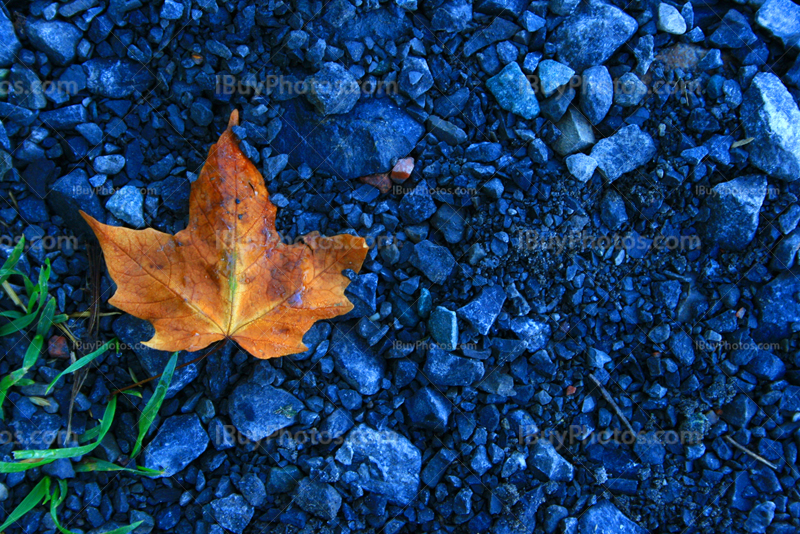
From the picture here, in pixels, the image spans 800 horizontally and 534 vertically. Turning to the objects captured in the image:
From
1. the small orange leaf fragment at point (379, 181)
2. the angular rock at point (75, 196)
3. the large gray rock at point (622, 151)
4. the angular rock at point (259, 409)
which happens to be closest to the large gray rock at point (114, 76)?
the angular rock at point (75, 196)

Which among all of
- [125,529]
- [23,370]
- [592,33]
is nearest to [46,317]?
[23,370]

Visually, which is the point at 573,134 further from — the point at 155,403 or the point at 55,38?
the point at 55,38

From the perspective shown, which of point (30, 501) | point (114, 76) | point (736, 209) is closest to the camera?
point (30, 501)

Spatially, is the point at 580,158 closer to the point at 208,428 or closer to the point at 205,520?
the point at 208,428

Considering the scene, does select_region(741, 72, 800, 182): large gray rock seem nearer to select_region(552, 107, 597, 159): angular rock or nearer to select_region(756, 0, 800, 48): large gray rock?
select_region(756, 0, 800, 48): large gray rock

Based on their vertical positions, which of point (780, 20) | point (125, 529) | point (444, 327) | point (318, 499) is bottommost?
point (125, 529)

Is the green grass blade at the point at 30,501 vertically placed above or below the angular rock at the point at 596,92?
below

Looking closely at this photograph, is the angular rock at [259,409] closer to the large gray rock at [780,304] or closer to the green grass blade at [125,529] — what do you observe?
the green grass blade at [125,529]

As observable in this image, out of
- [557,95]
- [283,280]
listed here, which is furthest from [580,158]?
[283,280]
